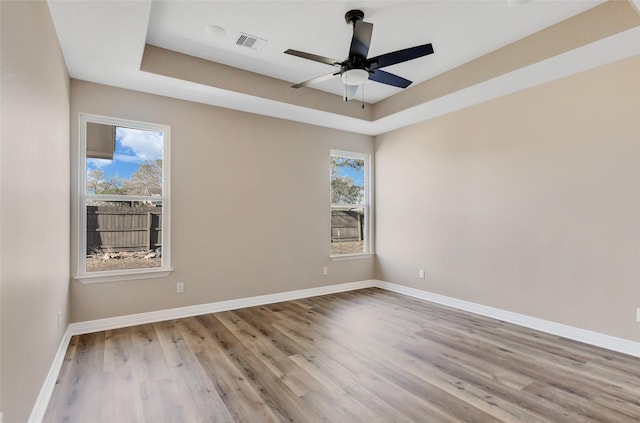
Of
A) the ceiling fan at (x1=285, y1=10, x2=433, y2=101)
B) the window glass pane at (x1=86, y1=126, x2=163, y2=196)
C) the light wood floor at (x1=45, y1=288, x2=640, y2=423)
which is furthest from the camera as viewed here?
the window glass pane at (x1=86, y1=126, x2=163, y2=196)

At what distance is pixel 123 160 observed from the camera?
381 centimetres

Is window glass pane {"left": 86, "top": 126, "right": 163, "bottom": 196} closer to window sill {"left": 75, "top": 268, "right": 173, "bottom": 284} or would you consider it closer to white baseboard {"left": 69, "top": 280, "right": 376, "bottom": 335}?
window sill {"left": 75, "top": 268, "right": 173, "bottom": 284}

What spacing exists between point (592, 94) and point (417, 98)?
1791 millimetres

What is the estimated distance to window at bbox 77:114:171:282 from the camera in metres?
3.58

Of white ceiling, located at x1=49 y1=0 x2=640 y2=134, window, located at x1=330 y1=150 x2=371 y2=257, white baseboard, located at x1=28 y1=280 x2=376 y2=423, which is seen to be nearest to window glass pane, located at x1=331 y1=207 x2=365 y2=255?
window, located at x1=330 y1=150 x2=371 y2=257

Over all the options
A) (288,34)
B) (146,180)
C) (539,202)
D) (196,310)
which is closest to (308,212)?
(196,310)

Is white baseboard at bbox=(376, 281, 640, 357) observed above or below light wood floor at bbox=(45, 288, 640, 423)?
above

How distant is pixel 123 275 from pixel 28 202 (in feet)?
7.14

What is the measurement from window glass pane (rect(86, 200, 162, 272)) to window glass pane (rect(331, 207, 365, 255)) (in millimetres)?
2662

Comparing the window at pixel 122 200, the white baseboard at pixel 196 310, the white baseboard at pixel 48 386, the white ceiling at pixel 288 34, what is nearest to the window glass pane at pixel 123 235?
the window at pixel 122 200

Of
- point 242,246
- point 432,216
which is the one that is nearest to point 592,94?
point 432,216

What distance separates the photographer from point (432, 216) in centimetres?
482

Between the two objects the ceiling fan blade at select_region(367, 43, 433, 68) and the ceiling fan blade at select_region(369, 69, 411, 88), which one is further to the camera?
the ceiling fan blade at select_region(369, 69, 411, 88)

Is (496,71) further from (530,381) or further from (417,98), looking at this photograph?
(530,381)
